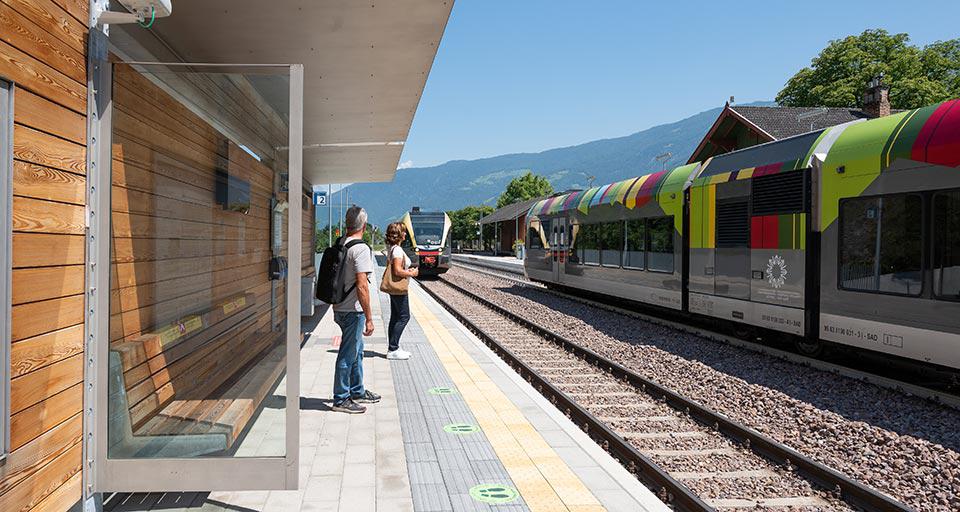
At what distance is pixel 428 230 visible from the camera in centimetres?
2903

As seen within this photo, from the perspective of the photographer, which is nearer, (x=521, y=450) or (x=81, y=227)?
(x=81, y=227)

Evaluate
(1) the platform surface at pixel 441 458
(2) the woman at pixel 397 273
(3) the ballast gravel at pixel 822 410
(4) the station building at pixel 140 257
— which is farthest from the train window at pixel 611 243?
(4) the station building at pixel 140 257

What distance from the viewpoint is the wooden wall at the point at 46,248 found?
9.45 ft

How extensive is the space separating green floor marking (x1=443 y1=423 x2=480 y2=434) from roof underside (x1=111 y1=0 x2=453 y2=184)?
9.87ft

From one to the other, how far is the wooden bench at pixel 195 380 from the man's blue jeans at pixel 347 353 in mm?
1480

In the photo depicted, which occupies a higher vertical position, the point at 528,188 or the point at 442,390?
the point at 528,188

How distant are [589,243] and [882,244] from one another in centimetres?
1014

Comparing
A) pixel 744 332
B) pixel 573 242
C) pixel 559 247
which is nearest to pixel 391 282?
pixel 744 332

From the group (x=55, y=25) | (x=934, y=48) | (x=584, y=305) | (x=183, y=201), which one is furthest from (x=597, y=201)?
(x=934, y=48)

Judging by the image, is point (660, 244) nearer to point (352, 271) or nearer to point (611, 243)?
point (611, 243)

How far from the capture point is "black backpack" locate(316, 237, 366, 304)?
20.3 ft

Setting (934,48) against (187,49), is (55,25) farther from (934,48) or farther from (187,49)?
(934,48)

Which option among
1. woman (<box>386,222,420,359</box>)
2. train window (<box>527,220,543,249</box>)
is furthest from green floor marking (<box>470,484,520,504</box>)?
train window (<box>527,220,543,249</box>)

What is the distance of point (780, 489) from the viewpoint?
487 cm
